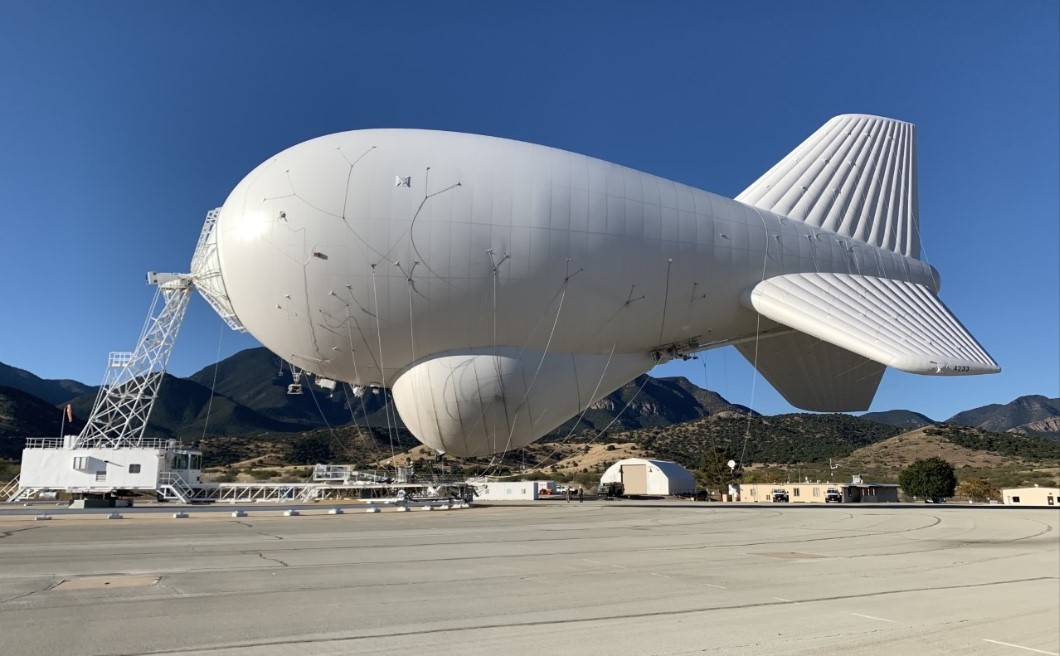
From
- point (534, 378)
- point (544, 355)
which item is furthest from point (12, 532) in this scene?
point (544, 355)

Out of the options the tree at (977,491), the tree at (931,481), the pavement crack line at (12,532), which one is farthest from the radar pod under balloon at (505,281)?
the tree at (977,491)

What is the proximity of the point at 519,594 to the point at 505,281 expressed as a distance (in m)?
13.0

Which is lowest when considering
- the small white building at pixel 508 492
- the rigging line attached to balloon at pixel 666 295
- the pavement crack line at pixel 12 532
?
the small white building at pixel 508 492

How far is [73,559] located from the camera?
13211mm

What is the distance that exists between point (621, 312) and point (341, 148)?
1027 centimetres

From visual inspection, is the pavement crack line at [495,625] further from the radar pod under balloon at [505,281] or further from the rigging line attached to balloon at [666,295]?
the rigging line attached to balloon at [666,295]

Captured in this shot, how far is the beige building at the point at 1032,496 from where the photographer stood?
51594 millimetres

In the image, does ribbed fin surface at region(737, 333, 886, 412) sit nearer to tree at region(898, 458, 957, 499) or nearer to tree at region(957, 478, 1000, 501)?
tree at region(898, 458, 957, 499)

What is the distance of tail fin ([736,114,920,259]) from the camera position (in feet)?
93.2

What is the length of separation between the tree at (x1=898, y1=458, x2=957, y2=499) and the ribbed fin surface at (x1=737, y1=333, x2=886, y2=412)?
31.3m

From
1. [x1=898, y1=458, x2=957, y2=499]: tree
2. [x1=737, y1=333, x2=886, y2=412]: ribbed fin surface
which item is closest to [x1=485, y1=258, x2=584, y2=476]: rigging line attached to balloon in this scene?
[x1=737, y1=333, x2=886, y2=412]: ribbed fin surface

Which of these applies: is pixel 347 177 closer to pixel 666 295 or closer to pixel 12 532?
pixel 666 295

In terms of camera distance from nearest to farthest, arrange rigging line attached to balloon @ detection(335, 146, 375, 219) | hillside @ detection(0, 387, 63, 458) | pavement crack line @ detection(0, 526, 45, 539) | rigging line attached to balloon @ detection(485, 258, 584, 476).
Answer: pavement crack line @ detection(0, 526, 45, 539) < rigging line attached to balloon @ detection(335, 146, 375, 219) < rigging line attached to balloon @ detection(485, 258, 584, 476) < hillside @ detection(0, 387, 63, 458)

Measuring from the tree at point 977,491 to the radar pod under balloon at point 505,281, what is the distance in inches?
1704
